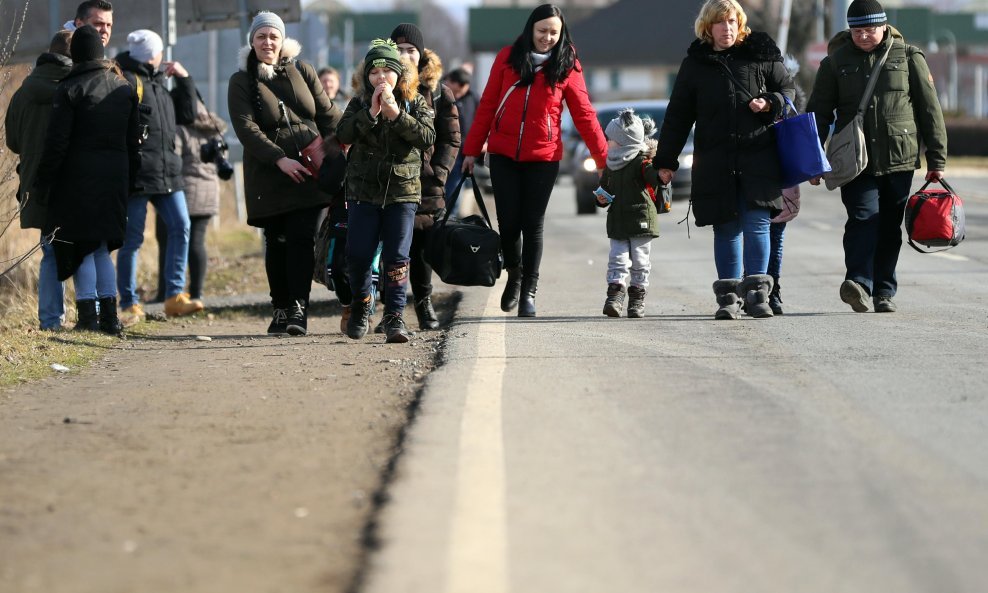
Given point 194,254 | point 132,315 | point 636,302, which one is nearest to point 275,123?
point 132,315

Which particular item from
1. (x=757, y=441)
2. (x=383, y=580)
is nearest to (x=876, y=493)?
(x=757, y=441)

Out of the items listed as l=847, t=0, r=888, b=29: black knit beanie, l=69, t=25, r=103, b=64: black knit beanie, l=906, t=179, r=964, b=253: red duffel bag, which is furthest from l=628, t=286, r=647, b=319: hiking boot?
l=69, t=25, r=103, b=64: black knit beanie

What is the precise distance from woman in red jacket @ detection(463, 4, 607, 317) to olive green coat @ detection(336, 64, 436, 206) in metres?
0.76

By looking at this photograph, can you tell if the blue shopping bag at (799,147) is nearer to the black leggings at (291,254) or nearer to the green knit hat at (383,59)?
the green knit hat at (383,59)

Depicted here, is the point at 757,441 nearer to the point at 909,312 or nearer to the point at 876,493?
the point at 876,493

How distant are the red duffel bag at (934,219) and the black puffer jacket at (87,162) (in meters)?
4.67

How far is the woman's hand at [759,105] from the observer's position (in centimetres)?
934

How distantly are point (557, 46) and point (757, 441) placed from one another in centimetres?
439

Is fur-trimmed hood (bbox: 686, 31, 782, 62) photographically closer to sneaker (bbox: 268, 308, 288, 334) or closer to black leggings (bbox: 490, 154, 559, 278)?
black leggings (bbox: 490, 154, 559, 278)

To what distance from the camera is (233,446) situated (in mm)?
6004

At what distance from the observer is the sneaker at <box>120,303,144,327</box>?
10.8 m

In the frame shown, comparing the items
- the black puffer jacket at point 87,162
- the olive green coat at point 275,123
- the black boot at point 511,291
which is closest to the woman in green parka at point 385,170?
the olive green coat at point 275,123

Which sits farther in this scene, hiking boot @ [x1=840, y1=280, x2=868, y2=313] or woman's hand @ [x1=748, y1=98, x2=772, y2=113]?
hiking boot @ [x1=840, y1=280, x2=868, y2=313]

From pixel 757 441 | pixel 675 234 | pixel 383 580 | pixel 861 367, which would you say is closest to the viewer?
pixel 383 580
